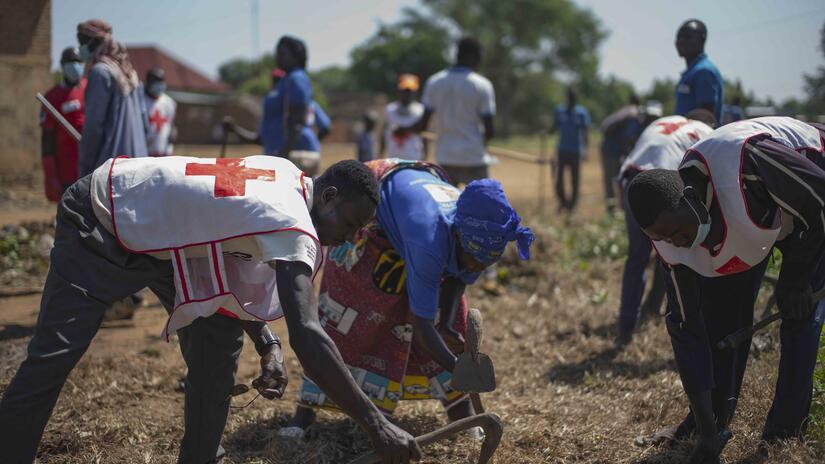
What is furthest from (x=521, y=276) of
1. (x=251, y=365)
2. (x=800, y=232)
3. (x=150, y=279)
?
(x=150, y=279)

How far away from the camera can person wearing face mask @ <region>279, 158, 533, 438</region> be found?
3.18 meters

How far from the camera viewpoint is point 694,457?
316 centimetres

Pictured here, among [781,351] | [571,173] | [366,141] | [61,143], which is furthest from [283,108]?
[571,173]

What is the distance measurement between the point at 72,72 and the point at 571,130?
23.3ft

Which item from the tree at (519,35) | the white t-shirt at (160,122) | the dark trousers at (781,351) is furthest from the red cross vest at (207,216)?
the tree at (519,35)

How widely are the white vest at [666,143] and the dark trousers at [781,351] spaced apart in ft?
4.70

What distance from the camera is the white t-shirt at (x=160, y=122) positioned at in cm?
723

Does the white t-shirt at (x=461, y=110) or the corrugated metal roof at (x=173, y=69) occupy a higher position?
the corrugated metal roof at (x=173, y=69)

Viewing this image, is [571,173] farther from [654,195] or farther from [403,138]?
[654,195]

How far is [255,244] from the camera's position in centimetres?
252

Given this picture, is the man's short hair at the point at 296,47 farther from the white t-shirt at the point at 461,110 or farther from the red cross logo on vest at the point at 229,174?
A: the red cross logo on vest at the point at 229,174

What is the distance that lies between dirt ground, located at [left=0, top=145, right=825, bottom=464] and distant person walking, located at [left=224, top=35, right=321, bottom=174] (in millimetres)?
1540

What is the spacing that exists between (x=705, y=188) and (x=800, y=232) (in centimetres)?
40

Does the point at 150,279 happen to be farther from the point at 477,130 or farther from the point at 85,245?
the point at 477,130
